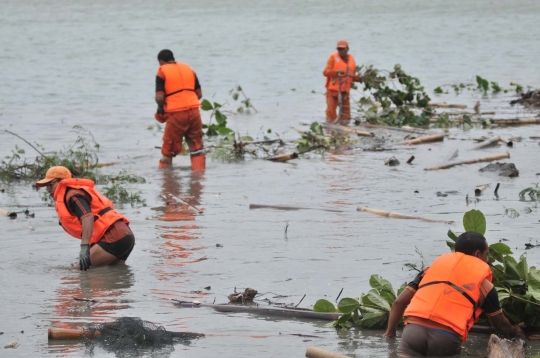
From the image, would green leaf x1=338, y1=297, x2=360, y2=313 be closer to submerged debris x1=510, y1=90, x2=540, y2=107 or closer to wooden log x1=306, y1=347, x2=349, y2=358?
wooden log x1=306, y1=347, x2=349, y2=358

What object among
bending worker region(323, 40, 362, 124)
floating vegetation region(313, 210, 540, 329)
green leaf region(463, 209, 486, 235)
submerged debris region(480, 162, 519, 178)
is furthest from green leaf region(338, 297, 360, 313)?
bending worker region(323, 40, 362, 124)

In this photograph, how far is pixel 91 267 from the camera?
8867mm

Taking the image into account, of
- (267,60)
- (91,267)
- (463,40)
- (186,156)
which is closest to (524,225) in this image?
(91,267)

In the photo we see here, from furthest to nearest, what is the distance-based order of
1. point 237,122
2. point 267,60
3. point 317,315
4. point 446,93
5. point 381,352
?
point 267,60
point 446,93
point 237,122
point 317,315
point 381,352

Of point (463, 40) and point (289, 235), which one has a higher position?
point (463, 40)

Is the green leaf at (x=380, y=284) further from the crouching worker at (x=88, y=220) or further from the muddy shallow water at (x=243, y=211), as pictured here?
the crouching worker at (x=88, y=220)

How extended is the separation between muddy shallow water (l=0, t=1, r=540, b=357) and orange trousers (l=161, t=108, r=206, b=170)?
0.31m

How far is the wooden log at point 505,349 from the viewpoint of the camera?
5559 millimetres

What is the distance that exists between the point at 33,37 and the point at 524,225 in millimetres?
34719

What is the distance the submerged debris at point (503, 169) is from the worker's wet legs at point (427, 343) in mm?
7551

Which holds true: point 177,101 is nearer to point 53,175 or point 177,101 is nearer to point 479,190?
point 479,190

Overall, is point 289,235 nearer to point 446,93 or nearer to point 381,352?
point 381,352

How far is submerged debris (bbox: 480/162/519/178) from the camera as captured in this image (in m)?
13.0

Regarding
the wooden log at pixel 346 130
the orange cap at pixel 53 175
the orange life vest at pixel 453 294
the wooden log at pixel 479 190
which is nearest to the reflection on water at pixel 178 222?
the orange cap at pixel 53 175
